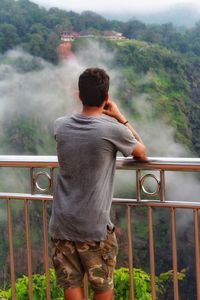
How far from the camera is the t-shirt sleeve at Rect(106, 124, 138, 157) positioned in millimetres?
1826

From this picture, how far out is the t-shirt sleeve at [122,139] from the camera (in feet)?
5.99

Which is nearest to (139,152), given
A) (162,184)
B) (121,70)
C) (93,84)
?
(162,184)

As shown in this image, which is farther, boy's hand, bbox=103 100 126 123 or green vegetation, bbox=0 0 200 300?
green vegetation, bbox=0 0 200 300

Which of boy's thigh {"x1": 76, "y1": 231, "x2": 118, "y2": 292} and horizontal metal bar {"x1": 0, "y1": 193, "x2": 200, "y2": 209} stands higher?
horizontal metal bar {"x1": 0, "y1": 193, "x2": 200, "y2": 209}

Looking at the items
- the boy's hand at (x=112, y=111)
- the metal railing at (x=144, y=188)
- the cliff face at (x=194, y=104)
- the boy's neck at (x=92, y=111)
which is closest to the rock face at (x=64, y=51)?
the cliff face at (x=194, y=104)

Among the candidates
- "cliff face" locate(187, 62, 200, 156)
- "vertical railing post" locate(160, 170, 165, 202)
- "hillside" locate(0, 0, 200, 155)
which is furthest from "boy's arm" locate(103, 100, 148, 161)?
"hillside" locate(0, 0, 200, 155)

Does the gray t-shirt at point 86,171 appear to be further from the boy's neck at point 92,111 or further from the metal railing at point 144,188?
the metal railing at point 144,188

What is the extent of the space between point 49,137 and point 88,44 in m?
7.89

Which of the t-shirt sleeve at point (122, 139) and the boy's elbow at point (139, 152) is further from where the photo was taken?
the boy's elbow at point (139, 152)

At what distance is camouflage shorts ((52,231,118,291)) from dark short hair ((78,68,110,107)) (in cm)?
46

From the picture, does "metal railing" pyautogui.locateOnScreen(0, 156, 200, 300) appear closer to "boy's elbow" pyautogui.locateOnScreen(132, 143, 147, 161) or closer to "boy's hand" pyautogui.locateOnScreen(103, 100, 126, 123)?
"boy's elbow" pyautogui.locateOnScreen(132, 143, 147, 161)

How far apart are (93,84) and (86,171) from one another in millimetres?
278

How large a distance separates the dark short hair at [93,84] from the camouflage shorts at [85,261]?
1.50 feet

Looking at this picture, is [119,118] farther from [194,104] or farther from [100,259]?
[194,104]
